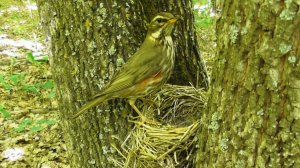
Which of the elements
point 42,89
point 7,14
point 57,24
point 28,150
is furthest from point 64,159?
point 7,14

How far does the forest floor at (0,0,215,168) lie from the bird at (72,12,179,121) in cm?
293

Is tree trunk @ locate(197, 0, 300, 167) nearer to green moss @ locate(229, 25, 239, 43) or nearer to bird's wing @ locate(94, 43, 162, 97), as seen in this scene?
green moss @ locate(229, 25, 239, 43)

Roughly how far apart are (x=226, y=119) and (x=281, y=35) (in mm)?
583

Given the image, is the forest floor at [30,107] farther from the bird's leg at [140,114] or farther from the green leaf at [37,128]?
the bird's leg at [140,114]

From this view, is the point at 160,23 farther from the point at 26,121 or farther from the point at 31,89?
the point at 31,89

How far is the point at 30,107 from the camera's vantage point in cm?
692

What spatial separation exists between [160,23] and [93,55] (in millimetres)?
588

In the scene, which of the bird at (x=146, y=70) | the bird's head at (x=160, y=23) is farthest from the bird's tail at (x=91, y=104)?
the bird's head at (x=160, y=23)

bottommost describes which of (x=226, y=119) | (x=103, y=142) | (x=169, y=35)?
(x=103, y=142)

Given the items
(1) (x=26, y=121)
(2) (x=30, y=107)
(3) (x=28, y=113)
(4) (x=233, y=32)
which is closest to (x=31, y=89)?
(2) (x=30, y=107)

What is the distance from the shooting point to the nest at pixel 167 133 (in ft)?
8.92

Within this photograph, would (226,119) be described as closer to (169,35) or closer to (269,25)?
(269,25)

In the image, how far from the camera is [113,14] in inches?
121

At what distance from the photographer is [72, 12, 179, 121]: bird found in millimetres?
3062
